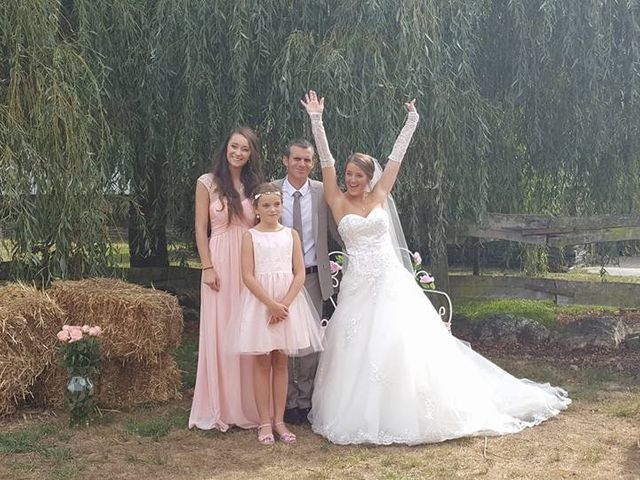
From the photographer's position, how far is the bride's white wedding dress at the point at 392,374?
13.2ft

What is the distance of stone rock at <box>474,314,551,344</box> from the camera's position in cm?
665

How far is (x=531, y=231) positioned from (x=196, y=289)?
12.1ft

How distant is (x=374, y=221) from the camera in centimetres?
433

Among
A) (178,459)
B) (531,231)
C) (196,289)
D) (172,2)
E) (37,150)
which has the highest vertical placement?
(172,2)

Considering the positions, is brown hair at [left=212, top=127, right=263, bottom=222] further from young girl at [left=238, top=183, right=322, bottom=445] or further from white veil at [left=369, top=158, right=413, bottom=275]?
white veil at [left=369, top=158, right=413, bottom=275]

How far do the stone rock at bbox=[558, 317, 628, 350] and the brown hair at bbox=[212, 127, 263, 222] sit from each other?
3.53m

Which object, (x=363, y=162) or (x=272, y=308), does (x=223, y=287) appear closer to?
(x=272, y=308)

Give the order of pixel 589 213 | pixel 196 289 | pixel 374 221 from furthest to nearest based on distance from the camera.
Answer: pixel 196 289 < pixel 589 213 < pixel 374 221

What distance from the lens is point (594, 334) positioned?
20.8ft

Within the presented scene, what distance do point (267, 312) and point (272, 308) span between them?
0.07m

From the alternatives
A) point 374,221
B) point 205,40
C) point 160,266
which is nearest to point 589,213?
point 374,221

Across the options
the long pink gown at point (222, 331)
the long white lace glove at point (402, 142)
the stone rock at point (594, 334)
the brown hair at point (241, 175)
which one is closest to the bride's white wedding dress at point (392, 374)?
the long white lace glove at point (402, 142)

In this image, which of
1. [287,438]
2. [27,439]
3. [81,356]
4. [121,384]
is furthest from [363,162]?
[27,439]

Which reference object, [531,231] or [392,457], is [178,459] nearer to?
[392,457]
